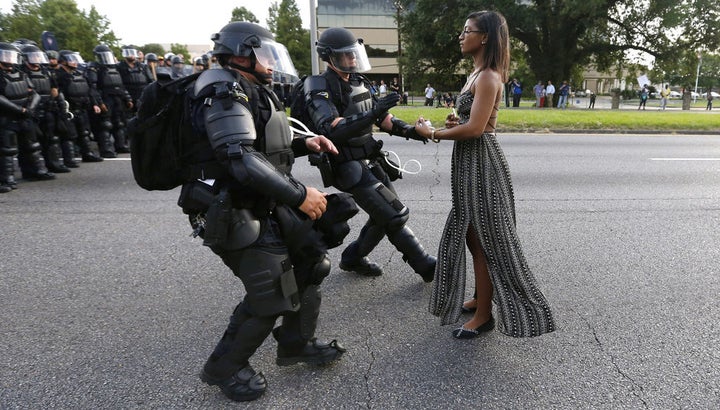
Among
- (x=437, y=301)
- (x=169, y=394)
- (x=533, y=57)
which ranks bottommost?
(x=169, y=394)

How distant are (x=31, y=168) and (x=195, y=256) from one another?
492cm

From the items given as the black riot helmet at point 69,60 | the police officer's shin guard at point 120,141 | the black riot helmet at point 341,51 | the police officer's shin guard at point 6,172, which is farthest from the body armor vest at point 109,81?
the black riot helmet at point 341,51

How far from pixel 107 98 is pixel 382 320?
891 cm

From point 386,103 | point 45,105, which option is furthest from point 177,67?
point 386,103

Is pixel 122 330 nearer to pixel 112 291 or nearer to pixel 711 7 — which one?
pixel 112 291

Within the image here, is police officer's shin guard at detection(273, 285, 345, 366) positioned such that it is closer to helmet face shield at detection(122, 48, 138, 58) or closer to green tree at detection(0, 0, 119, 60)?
helmet face shield at detection(122, 48, 138, 58)

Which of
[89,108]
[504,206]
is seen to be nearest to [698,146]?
[504,206]

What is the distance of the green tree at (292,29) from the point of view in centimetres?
4856

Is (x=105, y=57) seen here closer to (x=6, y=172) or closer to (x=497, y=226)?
(x=6, y=172)

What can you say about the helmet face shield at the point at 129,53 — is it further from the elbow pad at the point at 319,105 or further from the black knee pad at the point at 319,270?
the black knee pad at the point at 319,270

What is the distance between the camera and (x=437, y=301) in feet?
9.31

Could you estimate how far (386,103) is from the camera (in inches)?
107

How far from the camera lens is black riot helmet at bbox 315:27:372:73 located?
3.32 meters

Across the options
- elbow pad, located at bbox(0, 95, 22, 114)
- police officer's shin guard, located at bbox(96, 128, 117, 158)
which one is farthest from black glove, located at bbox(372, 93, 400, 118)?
police officer's shin guard, located at bbox(96, 128, 117, 158)
